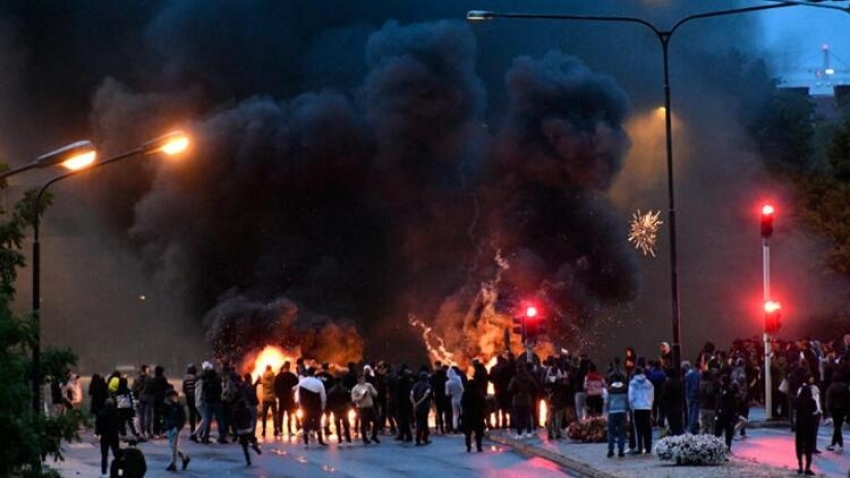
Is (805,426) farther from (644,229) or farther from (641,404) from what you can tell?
(644,229)

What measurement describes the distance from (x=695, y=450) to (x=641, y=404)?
1900mm

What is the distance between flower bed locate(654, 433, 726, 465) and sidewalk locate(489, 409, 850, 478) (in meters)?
0.16

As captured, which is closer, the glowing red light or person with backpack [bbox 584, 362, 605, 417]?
person with backpack [bbox 584, 362, 605, 417]

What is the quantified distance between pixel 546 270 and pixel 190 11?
1681 cm

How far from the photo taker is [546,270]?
1917 inches

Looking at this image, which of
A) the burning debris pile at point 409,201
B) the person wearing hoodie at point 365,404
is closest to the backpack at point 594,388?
the person wearing hoodie at point 365,404

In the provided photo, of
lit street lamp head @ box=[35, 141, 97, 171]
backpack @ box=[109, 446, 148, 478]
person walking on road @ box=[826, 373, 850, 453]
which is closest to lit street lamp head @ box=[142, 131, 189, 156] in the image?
lit street lamp head @ box=[35, 141, 97, 171]

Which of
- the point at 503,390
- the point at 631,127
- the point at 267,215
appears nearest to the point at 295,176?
the point at 267,215

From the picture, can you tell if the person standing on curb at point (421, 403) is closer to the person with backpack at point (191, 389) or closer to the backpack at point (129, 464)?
the person with backpack at point (191, 389)

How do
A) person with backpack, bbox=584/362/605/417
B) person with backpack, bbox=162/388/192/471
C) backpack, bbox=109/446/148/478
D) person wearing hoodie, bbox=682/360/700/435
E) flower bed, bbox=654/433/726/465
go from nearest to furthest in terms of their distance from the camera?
backpack, bbox=109/446/148/478, flower bed, bbox=654/433/726/465, person with backpack, bbox=162/388/192/471, person wearing hoodie, bbox=682/360/700/435, person with backpack, bbox=584/362/605/417

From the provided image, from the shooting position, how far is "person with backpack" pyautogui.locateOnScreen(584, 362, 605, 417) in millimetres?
29844

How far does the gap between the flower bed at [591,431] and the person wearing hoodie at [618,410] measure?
116 inches

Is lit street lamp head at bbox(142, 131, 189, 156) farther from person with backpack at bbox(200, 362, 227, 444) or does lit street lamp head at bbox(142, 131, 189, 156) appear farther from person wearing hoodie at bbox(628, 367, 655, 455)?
person with backpack at bbox(200, 362, 227, 444)

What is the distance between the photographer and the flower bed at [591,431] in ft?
94.7
